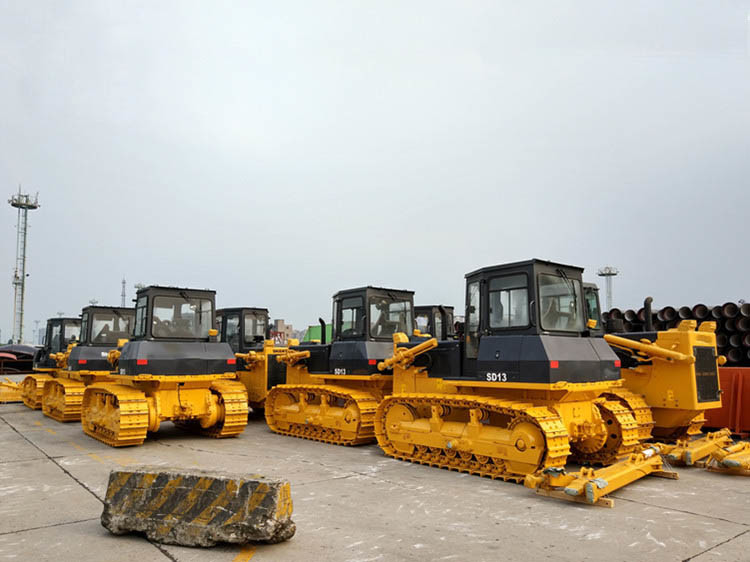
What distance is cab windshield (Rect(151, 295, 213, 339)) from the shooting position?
11.5 m

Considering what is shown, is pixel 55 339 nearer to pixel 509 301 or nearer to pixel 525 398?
pixel 509 301

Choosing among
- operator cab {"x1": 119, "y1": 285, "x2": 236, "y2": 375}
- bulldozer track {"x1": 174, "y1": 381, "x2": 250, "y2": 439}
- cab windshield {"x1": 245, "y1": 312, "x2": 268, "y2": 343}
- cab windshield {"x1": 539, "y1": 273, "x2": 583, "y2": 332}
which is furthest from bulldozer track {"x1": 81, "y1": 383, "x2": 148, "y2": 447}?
cab windshield {"x1": 539, "y1": 273, "x2": 583, "y2": 332}

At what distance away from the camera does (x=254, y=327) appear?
15633 millimetres

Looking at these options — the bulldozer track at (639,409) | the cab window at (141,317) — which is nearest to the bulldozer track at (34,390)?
the cab window at (141,317)

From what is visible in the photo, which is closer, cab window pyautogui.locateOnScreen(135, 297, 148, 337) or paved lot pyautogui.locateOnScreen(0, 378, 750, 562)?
paved lot pyautogui.locateOnScreen(0, 378, 750, 562)

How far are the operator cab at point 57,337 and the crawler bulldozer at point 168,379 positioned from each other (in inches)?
258

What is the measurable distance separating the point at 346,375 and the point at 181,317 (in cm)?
357

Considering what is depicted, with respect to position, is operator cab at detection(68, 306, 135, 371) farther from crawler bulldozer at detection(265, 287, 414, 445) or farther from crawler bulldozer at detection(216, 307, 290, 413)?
crawler bulldozer at detection(265, 287, 414, 445)

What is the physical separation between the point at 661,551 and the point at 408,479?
357cm

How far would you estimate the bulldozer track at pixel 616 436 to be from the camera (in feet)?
Answer: 28.7

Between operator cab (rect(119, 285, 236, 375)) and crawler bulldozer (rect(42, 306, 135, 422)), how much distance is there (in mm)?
3277

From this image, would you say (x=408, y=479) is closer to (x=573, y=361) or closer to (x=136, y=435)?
(x=573, y=361)

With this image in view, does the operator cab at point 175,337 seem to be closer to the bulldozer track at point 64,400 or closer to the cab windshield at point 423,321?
the bulldozer track at point 64,400

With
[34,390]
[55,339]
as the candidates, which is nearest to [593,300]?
[55,339]
